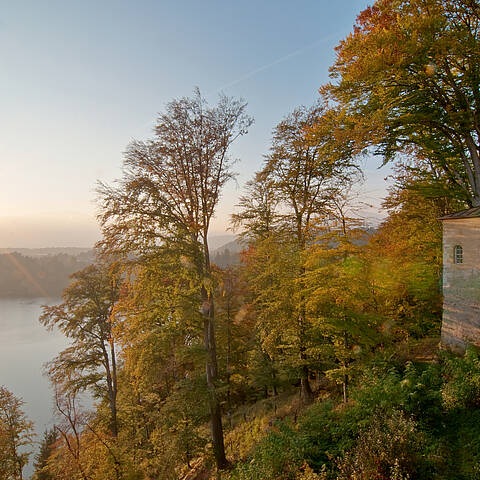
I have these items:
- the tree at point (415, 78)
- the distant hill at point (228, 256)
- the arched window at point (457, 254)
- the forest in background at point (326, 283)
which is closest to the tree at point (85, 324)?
the forest in background at point (326, 283)

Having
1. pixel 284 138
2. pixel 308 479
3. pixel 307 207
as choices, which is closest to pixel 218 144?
pixel 284 138

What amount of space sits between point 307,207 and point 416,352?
23.9ft

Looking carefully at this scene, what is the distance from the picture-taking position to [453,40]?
26.3 ft

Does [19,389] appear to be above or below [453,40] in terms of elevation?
below

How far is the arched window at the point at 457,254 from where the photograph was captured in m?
9.21

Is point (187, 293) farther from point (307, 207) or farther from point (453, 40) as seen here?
point (453, 40)

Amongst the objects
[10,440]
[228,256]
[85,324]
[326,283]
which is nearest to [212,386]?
[326,283]

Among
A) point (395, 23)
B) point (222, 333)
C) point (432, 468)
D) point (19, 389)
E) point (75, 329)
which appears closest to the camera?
point (432, 468)

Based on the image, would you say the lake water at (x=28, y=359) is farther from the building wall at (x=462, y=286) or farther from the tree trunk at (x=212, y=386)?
the building wall at (x=462, y=286)

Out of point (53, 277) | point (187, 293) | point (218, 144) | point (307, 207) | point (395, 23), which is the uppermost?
point (395, 23)

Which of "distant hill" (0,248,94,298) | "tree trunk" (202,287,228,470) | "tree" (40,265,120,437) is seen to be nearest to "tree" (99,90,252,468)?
"tree trunk" (202,287,228,470)

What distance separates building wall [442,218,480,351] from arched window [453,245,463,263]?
80 millimetres

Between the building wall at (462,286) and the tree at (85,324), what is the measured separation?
14.7 meters

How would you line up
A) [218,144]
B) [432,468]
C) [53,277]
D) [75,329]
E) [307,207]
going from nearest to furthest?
1. [432,468]
2. [218,144]
3. [307,207]
4. [75,329]
5. [53,277]
